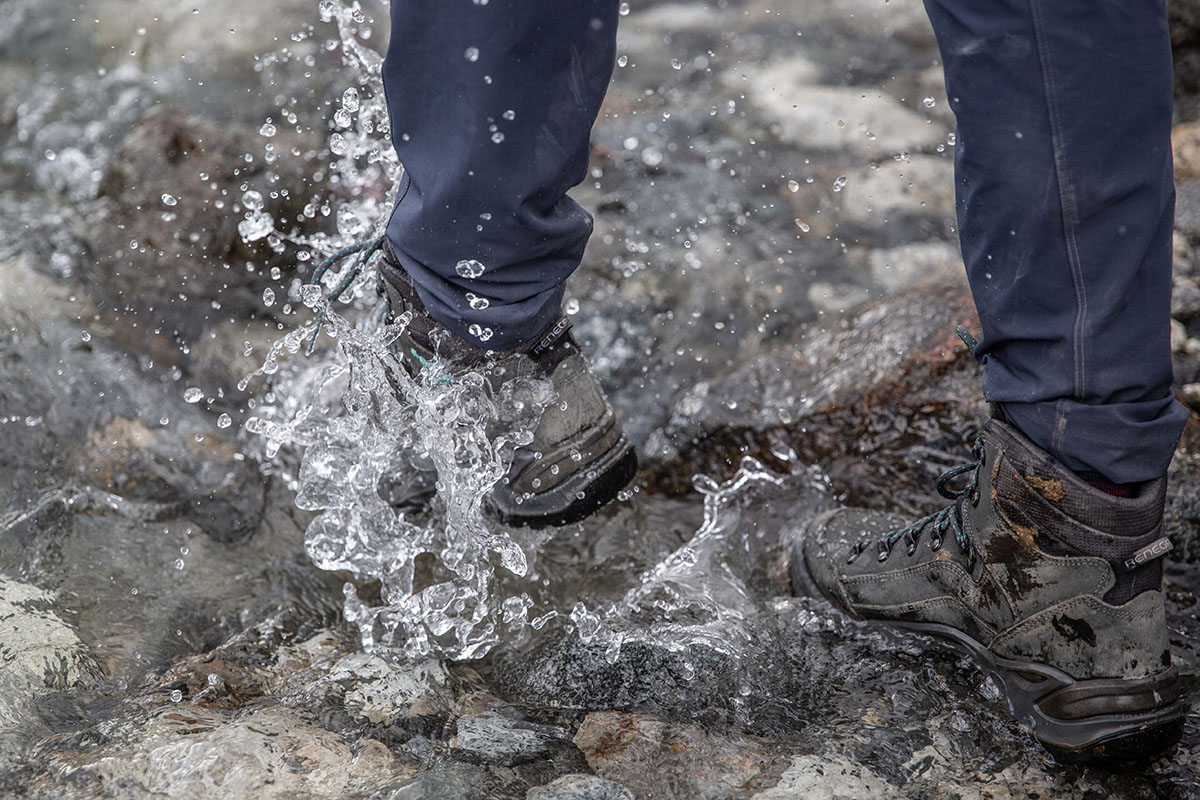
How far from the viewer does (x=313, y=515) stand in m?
2.38

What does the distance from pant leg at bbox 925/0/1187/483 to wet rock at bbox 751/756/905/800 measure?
65cm

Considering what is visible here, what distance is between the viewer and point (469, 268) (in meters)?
1.60

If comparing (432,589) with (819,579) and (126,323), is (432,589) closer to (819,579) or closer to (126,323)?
(819,579)

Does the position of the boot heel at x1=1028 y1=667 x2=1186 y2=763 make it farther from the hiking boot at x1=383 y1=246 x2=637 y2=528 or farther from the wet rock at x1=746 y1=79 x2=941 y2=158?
the wet rock at x1=746 y1=79 x2=941 y2=158

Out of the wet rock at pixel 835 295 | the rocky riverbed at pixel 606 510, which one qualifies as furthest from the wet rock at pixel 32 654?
the wet rock at pixel 835 295

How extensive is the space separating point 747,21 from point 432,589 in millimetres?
4278

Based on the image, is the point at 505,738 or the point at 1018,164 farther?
the point at 505,738

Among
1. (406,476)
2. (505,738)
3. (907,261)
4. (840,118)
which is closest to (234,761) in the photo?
(505,738)

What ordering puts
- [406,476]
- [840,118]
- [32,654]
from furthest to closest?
[840,118] → [406,476] → [32,654]

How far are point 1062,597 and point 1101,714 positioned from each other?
0.22 metres

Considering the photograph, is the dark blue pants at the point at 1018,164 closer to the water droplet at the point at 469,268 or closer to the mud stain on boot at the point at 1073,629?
the water droplet at the point at 469,268

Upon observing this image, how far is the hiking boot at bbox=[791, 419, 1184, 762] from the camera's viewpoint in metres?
1.53

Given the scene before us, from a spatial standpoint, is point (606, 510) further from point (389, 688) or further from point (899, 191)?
point (899, 191)

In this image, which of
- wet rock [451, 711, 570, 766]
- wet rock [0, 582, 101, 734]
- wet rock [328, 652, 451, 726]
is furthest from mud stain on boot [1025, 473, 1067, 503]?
wet rock [0, 582, 101, 734]
